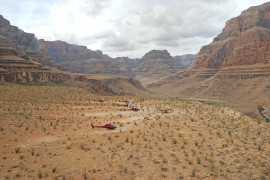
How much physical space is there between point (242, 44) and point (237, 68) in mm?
26240

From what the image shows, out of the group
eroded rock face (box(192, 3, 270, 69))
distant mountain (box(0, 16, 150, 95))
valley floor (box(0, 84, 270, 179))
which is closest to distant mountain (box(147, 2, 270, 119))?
eroded rock face (box(192, 3, 270, 69))

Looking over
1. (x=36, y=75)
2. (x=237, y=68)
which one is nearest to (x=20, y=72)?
(x=36, y=75)

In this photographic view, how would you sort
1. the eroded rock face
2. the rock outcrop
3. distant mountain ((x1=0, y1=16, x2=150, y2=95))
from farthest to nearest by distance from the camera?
the eroded rock face, distant mountain ((x1=0, y1=16, x2=150, y2=95)), the rock outcrop

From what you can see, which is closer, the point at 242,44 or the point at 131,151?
the point at 131,151

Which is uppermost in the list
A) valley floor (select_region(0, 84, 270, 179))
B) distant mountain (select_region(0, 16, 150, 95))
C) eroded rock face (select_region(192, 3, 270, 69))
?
eroded rock face (select_region(192, 3, 270, 69))

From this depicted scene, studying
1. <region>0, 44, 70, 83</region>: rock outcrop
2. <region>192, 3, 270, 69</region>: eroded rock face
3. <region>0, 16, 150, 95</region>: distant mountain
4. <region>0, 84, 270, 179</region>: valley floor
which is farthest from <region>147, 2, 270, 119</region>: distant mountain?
<region>0, 44, 70, 83</region>: rock outcrop

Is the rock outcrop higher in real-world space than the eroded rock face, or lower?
lower

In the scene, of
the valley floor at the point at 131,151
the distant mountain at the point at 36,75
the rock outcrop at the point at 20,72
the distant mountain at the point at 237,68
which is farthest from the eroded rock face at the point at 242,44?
the valley floor at the point at 131,151

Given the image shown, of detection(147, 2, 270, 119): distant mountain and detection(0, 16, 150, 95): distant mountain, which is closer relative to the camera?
detection(0, 16, 150, 95): distant mountain

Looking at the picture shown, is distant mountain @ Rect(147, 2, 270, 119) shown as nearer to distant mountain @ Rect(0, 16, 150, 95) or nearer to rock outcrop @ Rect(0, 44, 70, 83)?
distant mountain @ Rect(0, 16, 150, 95)

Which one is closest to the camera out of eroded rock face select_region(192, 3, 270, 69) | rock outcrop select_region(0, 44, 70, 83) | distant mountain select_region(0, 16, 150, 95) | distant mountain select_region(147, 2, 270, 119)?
rock outcrop select_region(0, 44, 70, 83)

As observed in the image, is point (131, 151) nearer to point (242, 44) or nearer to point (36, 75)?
point (36, 75)

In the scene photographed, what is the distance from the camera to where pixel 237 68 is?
325ft

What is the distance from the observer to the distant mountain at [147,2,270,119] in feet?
262
